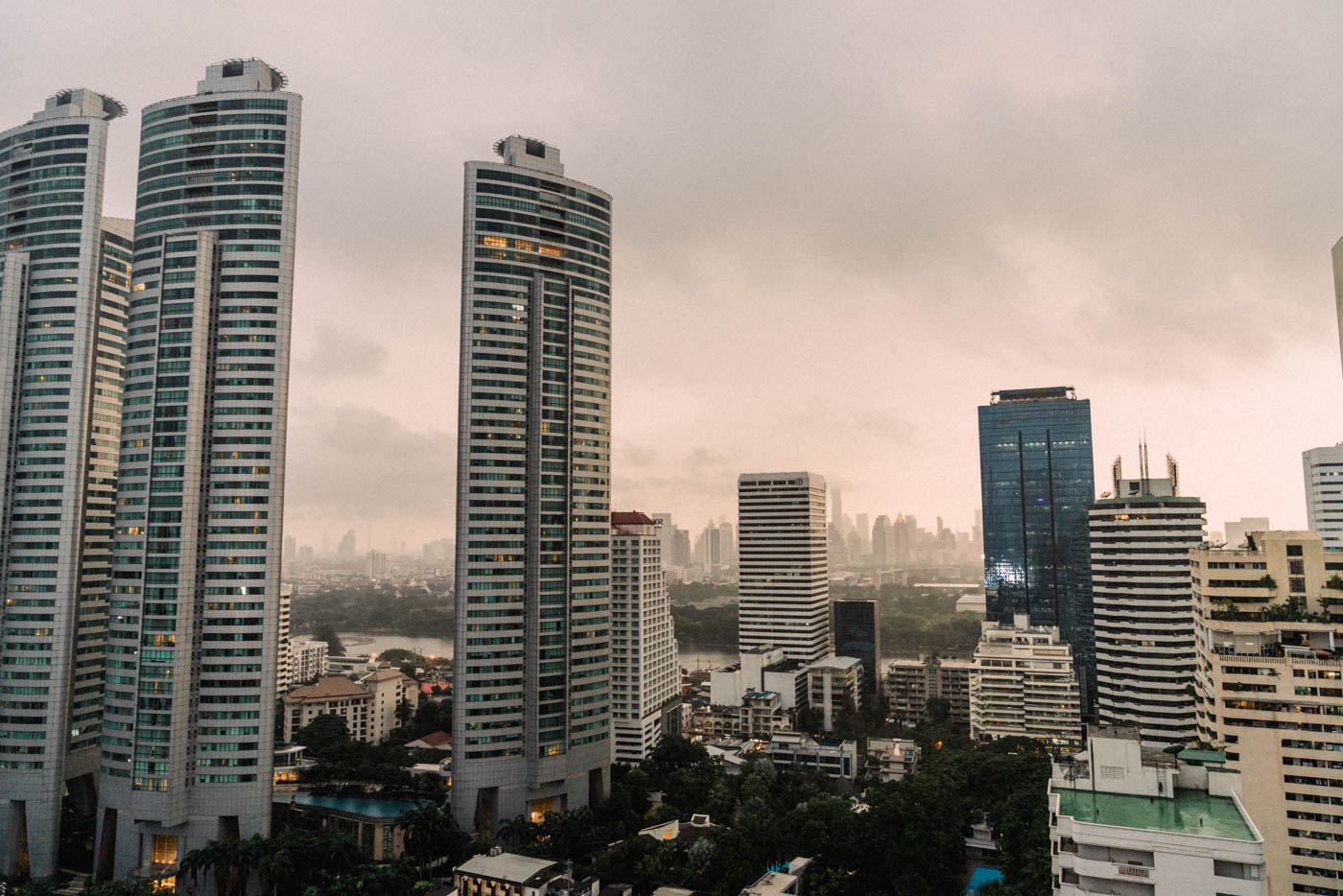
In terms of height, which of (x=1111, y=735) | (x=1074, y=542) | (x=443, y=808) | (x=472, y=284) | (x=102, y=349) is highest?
(x=472, y=284)

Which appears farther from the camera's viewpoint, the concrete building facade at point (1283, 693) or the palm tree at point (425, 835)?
the palm tree at point (425, 835)

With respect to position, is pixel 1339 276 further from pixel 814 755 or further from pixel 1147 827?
pixel 814 755

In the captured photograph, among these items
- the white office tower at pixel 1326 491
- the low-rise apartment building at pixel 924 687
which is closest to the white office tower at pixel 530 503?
the low-rise apartment building at pixel 924 687

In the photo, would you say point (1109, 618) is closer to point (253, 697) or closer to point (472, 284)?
point (472, 284)

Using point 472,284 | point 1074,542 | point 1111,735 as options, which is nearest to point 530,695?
point 472,284

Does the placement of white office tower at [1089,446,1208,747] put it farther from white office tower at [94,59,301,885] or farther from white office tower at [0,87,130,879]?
white office tower at [0,87,130,879]

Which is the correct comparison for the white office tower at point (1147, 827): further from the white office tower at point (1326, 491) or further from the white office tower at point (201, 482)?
the white office tower at point (1326, 491)

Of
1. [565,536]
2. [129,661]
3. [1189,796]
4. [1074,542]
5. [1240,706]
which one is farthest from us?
[1074,542]
